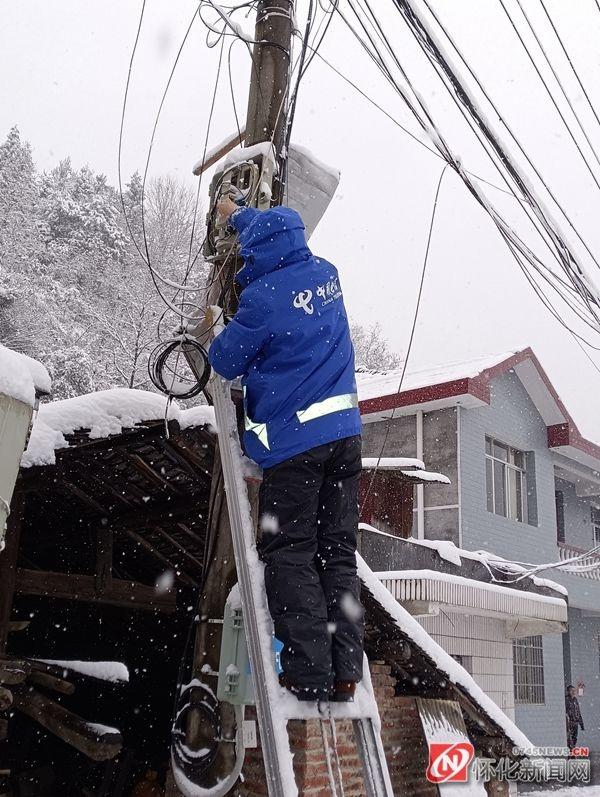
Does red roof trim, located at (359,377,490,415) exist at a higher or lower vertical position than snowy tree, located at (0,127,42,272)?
lower

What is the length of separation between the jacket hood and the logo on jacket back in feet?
0.56

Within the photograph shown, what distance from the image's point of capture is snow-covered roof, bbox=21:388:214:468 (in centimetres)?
420

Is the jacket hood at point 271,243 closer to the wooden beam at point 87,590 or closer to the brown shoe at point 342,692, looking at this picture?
the brown shoe at point 342,692

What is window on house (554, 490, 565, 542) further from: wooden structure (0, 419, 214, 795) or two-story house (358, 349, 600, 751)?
wooden structure (0, 419, 214, 795)

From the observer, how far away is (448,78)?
5160mm

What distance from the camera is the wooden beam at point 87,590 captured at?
5027 mm

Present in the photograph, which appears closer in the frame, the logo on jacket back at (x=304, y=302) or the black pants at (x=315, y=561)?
the black pants at (x=315, y=561)

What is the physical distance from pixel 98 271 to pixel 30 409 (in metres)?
24.2

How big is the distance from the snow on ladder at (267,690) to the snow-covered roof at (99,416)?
31.0 inches

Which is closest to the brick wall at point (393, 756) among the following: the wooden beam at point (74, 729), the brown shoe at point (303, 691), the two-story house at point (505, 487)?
the wooden beam at point (74, 729)

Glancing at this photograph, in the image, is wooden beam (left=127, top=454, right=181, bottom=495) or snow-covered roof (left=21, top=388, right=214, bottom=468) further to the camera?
wooden beam (left=127, top=454, right=181, bottom=495)

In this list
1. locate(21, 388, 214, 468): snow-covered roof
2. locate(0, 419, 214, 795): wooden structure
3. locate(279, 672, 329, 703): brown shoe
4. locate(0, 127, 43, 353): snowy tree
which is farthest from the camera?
locate(0, 127, 43, 353): snowy tree

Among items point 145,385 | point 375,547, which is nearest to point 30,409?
point 375,547

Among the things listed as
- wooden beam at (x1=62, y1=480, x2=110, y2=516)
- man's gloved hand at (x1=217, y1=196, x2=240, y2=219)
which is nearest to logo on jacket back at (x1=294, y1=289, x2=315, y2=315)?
man's gloved hand at (x1=217, y1=196, x2=240, y2=219)
